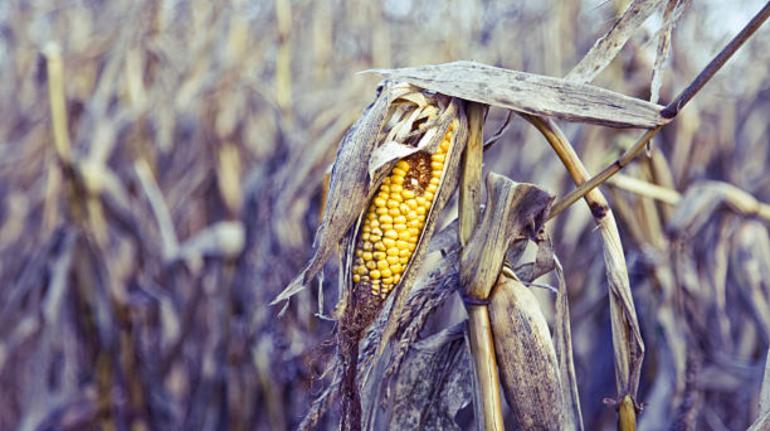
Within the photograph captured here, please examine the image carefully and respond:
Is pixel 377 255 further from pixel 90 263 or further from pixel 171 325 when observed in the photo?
pixel 171 325

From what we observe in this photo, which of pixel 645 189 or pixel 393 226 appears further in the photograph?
pixel 645 189

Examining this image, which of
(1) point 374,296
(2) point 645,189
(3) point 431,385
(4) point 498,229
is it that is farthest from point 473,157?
(2) point 645,189

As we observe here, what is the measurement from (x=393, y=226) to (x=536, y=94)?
0.72 feet

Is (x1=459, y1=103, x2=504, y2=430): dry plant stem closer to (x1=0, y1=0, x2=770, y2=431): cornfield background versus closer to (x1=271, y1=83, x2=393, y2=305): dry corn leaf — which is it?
(x1=271, y1=83, x2=393, y2=305): dry corn leaf

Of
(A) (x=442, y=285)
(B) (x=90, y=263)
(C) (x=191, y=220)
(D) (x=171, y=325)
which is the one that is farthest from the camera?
(C) (x=191, y=220)

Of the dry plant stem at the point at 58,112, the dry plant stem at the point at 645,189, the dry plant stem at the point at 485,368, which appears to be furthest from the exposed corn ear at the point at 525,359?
the dry plant stem at the point at 58,112

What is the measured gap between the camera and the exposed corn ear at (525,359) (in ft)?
3.25

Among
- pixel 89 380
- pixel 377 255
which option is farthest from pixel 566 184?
pixel 377 255

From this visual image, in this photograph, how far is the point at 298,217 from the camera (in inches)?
88.3

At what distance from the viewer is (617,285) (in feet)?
3.34

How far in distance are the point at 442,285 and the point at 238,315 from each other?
4.96 feet

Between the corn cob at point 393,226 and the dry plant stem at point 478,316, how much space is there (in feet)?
0.18

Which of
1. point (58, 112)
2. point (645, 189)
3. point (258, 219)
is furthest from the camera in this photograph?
point (258, 219)

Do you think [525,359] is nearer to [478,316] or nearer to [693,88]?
[478,316]
